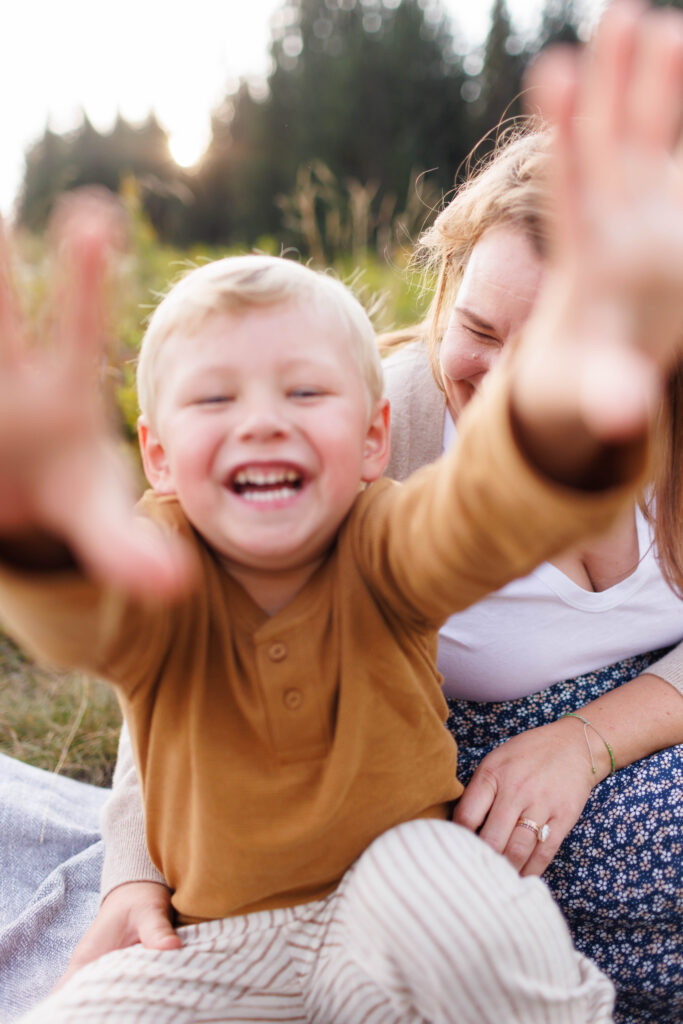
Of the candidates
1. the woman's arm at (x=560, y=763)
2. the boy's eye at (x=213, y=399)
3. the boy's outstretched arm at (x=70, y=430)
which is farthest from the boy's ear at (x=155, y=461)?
the woman's arm at (x=560, y=763)

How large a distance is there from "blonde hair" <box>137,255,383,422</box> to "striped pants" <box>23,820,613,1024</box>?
64 centimetres

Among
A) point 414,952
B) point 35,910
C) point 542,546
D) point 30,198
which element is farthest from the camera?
point 30,198

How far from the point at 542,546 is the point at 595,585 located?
954mm

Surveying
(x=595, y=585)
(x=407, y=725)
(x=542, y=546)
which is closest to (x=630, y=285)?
(x=542, y=546)

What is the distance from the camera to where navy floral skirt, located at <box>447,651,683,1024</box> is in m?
1.52

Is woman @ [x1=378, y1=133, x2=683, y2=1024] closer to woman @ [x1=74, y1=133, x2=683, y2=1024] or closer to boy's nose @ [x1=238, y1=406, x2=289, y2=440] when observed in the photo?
woman @ [x1=74, y1=133, x2=683, y2=1024]

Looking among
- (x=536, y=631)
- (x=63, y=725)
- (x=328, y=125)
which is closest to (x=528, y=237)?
(x=536, y=631)

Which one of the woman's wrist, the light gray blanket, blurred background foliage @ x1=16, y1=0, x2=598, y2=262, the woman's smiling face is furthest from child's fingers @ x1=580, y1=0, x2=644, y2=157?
blurred background foliage @ x1=16, y1=0, x2=598, y2=262

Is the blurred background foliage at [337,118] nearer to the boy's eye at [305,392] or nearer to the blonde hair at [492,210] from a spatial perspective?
the blonde hair at [492,210]

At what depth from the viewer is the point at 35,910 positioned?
1.68 metres

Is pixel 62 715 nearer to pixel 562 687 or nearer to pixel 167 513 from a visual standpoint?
pixel 562 687

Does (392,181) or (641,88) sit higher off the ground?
(641,88)

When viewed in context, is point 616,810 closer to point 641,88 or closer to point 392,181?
point 641,88

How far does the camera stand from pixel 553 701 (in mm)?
1669
